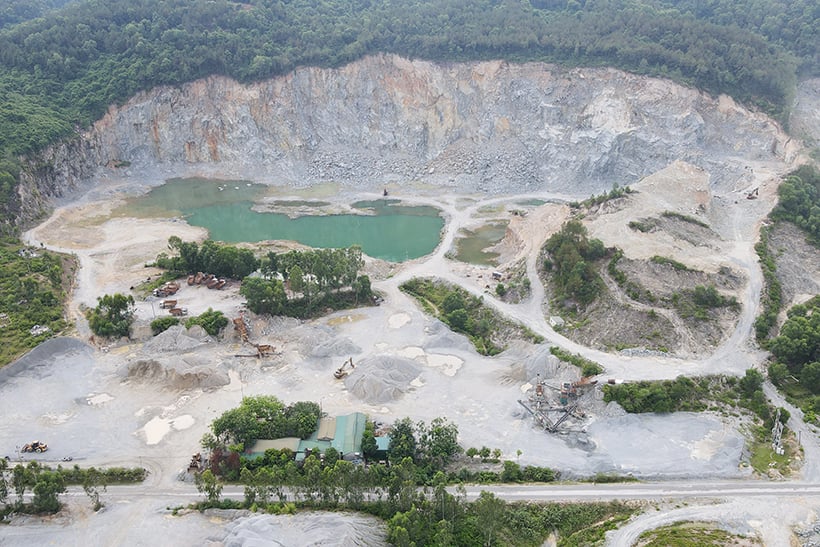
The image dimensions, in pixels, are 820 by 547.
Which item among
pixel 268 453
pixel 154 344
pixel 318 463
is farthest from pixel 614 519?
pixel 154 344

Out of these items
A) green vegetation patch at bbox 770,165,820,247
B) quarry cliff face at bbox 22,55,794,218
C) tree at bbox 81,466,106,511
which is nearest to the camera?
tree at bbox 81,466,106,511

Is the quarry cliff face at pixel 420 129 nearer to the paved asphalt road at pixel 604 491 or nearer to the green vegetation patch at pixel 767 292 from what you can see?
the green vegetation patch at pixel 767 292

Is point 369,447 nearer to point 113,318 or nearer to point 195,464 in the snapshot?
point 195,464

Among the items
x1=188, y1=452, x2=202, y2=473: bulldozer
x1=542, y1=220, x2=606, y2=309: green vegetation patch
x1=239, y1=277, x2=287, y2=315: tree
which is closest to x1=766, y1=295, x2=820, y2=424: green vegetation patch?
x1=542, y1=220, x2=606, y2=309: green vegetation patch

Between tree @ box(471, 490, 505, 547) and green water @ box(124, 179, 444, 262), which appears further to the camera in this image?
green water @ box(124, 179, 444, 262)

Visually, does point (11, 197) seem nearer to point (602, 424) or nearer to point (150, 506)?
point (150, 506)

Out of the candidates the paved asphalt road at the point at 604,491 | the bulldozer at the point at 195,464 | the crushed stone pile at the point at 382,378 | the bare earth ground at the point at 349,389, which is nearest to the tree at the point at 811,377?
the bare earth ground at the point at 349,389

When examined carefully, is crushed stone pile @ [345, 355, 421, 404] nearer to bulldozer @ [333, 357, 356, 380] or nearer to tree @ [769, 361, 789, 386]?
bulldozer @ [333, 357, 356, 380]
